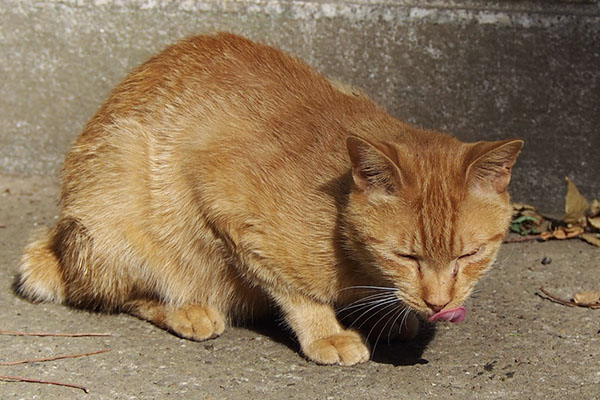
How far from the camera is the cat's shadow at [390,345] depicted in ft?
10.9

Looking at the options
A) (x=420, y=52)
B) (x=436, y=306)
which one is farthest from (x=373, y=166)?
(x=420, y=52)

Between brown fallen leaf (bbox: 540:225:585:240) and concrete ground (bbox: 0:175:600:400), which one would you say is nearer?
concrete ground (bbox: 0:175:600:400)

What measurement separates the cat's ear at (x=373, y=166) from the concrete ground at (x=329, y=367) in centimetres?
76

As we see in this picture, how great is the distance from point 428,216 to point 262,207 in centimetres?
67

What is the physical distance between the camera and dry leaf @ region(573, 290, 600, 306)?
3.74 m

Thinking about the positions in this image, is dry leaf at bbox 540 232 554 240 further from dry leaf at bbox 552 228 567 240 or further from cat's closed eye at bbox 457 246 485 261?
cat's closed eye at bbox 457 246 485 261

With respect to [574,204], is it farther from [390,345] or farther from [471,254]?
[471,254]

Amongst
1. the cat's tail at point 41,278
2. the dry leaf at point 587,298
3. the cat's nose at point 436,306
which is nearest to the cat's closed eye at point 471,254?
the cat's nose at point 436,306

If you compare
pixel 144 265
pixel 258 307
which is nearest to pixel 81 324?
pixel 144 265

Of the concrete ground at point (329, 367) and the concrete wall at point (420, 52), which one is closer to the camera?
the concrete ground at point (329, 367)

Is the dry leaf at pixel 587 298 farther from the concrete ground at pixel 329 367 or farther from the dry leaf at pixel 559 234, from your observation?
the dry leaf at pixel 559 234

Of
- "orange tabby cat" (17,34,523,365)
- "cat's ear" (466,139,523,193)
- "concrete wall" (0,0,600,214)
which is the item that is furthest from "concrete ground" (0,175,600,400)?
"concrete wall" (0,0,600,214)

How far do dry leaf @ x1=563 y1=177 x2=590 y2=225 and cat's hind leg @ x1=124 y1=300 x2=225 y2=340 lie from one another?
205cm

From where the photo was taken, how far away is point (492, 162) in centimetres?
294
